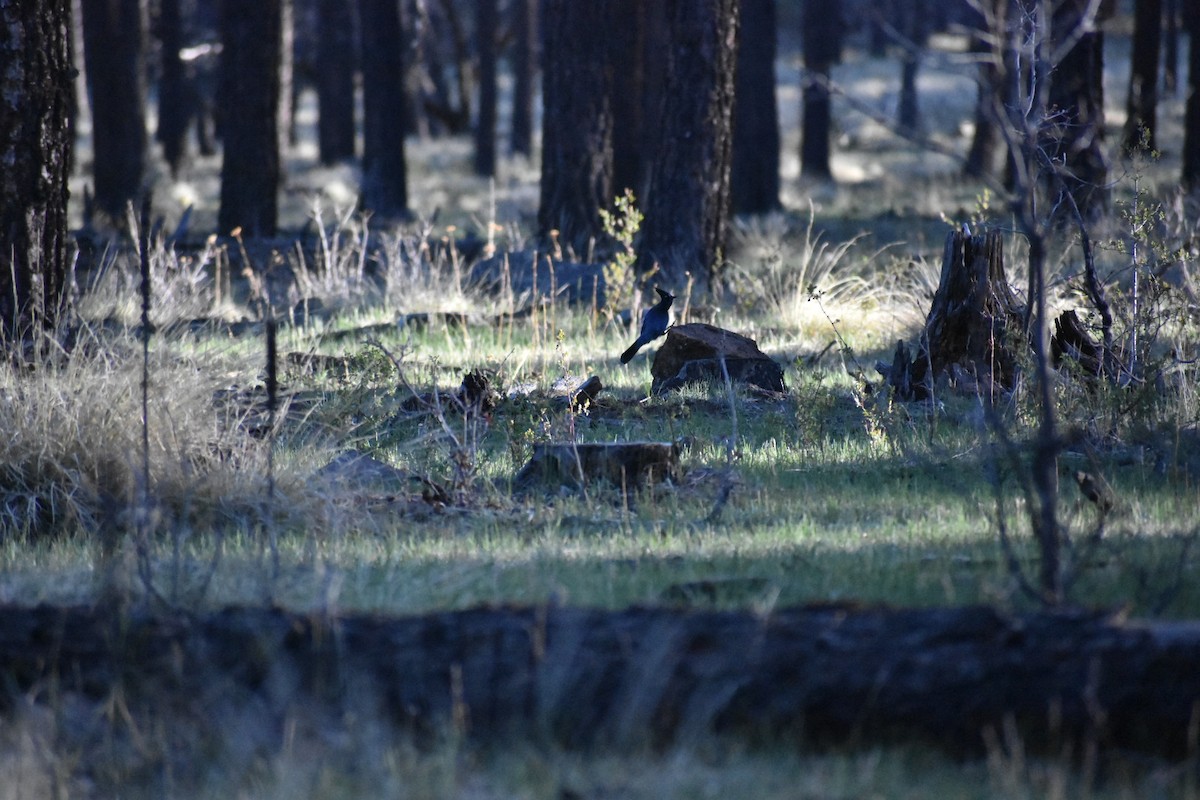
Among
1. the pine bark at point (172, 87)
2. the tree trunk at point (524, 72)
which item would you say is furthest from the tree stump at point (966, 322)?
the tree trunk at point (524, 72)

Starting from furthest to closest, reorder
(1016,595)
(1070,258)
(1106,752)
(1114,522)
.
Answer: (1070,258)
(1114,522)
(1016,595)
(1106,752)

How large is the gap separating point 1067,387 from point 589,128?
7735 mm

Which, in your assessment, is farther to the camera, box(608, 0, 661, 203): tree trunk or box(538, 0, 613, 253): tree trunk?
box(608, 0, 661, 203): tree trunk

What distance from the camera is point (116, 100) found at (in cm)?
1953

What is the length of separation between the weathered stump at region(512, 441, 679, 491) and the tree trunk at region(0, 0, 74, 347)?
251cm

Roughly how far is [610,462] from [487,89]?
86.3ft

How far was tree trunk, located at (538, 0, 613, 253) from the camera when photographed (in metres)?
13.2

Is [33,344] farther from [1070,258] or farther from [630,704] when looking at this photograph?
[1070,258]

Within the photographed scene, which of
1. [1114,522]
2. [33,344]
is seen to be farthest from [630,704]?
[33,344]

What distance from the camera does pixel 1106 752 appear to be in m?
2.81

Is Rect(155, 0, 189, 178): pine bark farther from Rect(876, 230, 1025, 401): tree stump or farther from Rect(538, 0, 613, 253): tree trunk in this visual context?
Rect(876, 230, 1025, 401): tree stump

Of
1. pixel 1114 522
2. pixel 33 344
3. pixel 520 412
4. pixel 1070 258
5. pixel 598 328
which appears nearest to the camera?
pixel 1114 522

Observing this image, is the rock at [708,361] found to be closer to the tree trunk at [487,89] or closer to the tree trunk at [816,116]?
the tree trunk at [816,116]

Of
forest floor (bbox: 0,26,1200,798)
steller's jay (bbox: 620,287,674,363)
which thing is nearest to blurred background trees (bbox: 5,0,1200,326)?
forest floor (bbox: 0,26,1200,798)
